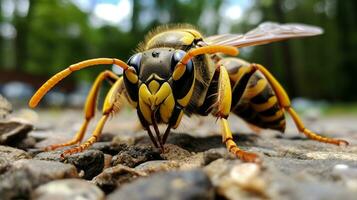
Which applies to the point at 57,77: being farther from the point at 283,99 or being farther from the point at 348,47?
the point at 348,47

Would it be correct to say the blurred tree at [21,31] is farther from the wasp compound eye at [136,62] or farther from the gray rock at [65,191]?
the gray rock at [65,191]

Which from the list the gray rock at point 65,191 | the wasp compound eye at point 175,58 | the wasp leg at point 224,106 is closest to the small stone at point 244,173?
the gray rock at point 65,191

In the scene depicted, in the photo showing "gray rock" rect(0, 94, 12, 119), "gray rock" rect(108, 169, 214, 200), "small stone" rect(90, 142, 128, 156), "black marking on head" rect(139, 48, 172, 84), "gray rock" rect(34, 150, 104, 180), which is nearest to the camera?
"gray rock" rect(108, 169, 214, 200)

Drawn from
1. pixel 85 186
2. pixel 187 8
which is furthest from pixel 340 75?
pixel 85 186

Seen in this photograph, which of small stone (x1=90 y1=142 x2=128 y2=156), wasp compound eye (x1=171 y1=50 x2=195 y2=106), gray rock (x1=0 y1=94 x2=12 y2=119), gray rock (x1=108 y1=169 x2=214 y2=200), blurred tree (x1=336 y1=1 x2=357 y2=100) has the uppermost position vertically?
wasp compound eye (x1=171 y1=50 x2=195 y2=106)

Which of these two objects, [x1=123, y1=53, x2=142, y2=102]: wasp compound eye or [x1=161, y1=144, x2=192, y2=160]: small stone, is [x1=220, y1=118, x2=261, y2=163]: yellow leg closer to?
[x1=161, y1=144, x2=192, y2=160]: small stone

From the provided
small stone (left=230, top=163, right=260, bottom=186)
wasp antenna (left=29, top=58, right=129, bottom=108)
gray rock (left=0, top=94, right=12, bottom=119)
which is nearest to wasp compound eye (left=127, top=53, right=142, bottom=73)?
wasp antenna (left=29, top=58, right=129, bottom=108)

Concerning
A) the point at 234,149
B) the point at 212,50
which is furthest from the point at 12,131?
the point at 234,149

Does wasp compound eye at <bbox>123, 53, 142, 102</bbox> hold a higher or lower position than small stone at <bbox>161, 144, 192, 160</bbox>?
higher
